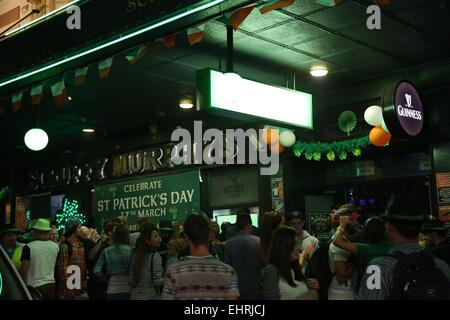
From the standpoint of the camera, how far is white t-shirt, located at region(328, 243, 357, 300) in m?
5.64

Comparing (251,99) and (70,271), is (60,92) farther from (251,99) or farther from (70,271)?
(251,99)

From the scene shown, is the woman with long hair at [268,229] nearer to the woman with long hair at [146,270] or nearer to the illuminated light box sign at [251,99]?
the woman with long hair at [146,270]

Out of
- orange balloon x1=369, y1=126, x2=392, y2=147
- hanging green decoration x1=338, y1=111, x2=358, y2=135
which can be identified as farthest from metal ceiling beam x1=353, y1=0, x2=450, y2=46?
hanging green decoration x1=338, y1=111, x2=358, y2=135

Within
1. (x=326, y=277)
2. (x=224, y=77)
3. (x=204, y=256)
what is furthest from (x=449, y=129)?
(x=204, y=256)

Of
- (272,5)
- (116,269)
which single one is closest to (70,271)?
(116,269)

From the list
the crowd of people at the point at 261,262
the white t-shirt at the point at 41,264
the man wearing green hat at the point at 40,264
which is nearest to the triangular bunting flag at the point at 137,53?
the crowd of people at the point at 261,262

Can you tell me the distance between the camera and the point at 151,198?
A: 14.6 metres

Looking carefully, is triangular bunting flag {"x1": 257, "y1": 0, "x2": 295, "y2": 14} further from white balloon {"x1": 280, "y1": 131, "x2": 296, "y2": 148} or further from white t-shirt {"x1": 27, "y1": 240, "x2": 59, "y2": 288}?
white t-shirt {"x1": 27, "y1": 240, "x2": 59, "y2": 288}

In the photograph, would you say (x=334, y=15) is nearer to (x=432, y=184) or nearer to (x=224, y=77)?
(x=224, y=77)

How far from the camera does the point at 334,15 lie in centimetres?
772

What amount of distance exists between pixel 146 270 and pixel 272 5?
3.46 m

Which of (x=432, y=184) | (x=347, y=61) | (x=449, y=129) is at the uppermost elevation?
(x=347, y=61)

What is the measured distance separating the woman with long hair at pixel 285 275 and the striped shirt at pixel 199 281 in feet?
3.12
